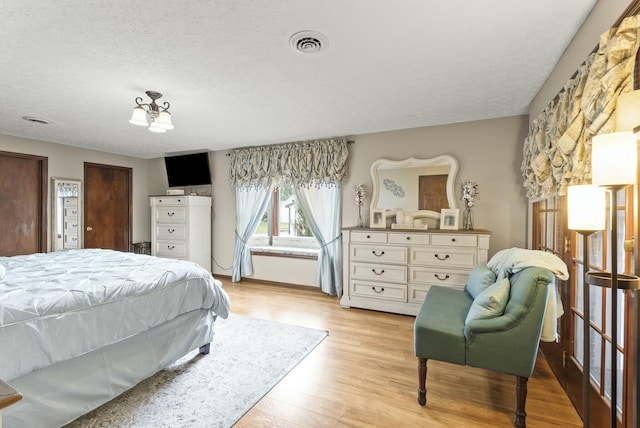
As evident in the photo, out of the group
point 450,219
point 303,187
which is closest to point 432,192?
point 450,219

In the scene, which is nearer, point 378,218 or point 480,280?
point 480,280

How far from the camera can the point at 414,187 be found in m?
3.83

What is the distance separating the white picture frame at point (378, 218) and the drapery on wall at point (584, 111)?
5.53ft

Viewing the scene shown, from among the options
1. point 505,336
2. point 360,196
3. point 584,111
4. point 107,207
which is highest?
point 584,111

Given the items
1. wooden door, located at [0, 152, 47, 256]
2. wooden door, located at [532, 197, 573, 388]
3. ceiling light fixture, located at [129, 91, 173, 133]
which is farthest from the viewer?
wooden door, located at [0, 152, 47, 256]

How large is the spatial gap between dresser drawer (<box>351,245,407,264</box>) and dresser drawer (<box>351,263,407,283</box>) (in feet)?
0.23

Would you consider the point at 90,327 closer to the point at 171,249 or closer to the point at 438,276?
the point at 438,276

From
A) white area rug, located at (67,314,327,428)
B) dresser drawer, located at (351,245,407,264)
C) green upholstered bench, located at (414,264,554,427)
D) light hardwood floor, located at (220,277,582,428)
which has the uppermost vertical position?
dresser drawer, located at (351,245,407,264)

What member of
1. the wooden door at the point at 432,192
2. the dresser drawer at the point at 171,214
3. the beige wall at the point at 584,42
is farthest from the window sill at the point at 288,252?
the beige wall at the point at 584,42

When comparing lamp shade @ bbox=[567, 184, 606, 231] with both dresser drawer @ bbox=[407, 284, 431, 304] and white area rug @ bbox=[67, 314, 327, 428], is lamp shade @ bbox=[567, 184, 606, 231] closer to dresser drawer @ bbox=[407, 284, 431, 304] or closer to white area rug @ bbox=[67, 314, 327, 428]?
white area rug @ bbox=[67, 314, 327, 428]

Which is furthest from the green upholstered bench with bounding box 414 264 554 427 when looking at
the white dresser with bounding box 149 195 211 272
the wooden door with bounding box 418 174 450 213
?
the white dresser with bounding box 149 195 211 272

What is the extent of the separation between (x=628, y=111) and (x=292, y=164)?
368cm

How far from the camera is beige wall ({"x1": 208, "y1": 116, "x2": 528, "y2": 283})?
11.2 feet

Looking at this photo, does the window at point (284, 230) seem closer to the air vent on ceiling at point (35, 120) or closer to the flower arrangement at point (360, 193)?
the flower arrangement at point (360, 193)
